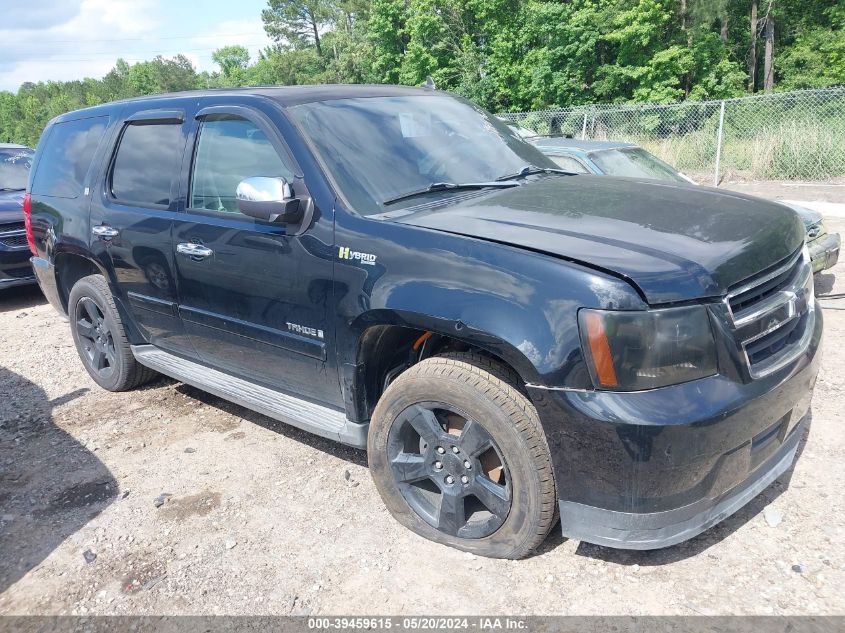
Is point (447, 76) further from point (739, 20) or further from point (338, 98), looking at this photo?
point (338, 98)

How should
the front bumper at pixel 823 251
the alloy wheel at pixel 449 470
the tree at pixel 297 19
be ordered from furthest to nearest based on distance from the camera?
the tree at pixel 297 19, the front bumper at pixel 823 251, the alloy wheel at pixel 449 470

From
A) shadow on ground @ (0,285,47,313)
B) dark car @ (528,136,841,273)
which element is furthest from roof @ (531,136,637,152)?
shadow on ground @ (0,285,47,313)

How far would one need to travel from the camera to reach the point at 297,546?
305 cm

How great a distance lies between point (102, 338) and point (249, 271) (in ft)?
7.48

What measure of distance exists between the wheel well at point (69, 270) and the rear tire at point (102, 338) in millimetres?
111

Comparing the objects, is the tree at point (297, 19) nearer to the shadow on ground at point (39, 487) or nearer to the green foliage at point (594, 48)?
the green foliage at point (594, 48)

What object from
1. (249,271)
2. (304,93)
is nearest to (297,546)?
(249,271)

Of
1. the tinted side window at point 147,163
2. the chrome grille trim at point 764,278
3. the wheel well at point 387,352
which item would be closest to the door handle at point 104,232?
the tinted side window at point 147,163

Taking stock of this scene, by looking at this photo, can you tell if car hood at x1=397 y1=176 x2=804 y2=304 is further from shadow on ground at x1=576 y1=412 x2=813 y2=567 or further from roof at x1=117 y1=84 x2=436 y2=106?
shadow on ground at x1=576 y1=412 x2=813 y2=567

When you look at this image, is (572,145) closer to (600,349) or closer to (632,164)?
(632,164)

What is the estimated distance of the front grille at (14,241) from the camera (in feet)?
26.0

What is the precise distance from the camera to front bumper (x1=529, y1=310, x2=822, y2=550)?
7.38 feet

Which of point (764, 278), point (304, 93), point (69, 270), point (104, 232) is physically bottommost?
point (69, 270)

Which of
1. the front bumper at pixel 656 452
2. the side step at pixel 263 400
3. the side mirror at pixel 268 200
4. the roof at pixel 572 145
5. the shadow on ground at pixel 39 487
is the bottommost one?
the shadow on ground at pixel 39 487
